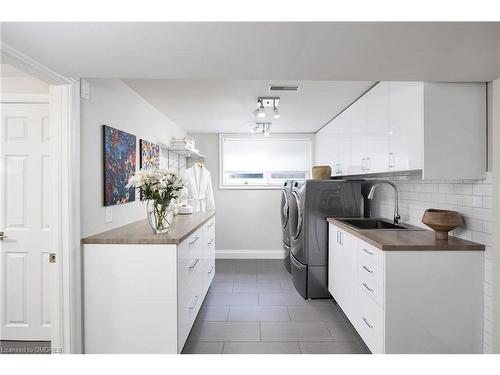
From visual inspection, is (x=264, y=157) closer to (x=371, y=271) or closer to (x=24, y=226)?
(x=371, y=271)

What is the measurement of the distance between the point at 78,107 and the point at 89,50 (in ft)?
2.08

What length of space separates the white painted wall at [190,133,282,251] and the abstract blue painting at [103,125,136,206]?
2.41 metres

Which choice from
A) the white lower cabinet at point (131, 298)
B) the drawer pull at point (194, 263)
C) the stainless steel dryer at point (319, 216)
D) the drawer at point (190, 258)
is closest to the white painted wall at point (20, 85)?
the white lower cabinet at point (131, 298)

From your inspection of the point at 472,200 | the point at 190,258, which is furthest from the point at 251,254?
the point at 472,200

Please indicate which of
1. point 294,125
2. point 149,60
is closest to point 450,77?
point 149,60

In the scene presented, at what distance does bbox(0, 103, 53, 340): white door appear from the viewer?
2258mm

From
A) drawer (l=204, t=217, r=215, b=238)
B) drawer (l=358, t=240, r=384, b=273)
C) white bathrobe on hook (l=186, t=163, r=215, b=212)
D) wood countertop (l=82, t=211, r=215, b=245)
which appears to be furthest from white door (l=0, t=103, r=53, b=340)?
drawer (l=358, t=240, r=384, b=273)

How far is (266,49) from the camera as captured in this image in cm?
134

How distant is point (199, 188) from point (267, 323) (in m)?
2.29

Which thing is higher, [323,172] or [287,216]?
[323,172]

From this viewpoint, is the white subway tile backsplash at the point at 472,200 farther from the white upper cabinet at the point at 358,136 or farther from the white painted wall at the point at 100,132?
the white painted wall at the point at 100,132

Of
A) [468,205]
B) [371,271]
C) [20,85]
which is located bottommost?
[371,271]

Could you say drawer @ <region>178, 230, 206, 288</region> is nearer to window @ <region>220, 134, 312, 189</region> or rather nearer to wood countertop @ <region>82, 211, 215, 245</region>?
wood countertop @ <region>82, 211, 215, 245</region>

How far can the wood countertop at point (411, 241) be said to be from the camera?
1.84 metres
